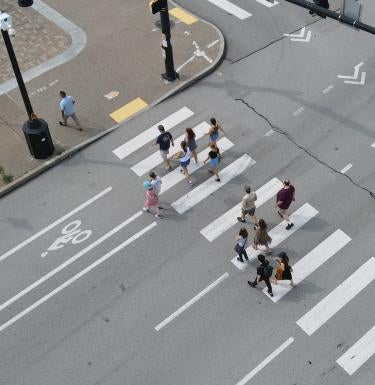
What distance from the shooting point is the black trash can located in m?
18.5

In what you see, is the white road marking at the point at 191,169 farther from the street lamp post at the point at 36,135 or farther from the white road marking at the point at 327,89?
the white road marking at the point at 327,89

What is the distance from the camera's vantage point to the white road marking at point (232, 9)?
24.7 m

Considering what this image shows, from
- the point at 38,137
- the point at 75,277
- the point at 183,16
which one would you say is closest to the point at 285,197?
the point at 75,277

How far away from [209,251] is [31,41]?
42.8 feet

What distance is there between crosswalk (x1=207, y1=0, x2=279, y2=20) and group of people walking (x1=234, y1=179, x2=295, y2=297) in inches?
435

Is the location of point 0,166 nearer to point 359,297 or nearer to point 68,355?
point 68,355

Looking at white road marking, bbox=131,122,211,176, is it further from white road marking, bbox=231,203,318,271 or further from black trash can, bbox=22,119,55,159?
white road marking, bbox=231,203,318,271

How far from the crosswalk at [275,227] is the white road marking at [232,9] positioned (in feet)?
21.2

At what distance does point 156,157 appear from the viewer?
1916 centimetres

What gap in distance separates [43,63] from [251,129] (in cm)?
897

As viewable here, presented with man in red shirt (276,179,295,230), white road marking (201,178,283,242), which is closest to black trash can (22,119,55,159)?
white road marking (201,178,283,242)

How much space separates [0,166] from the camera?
18.9 meters

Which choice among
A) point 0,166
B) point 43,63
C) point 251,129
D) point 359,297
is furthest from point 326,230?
point 43,63

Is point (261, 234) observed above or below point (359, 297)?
above
